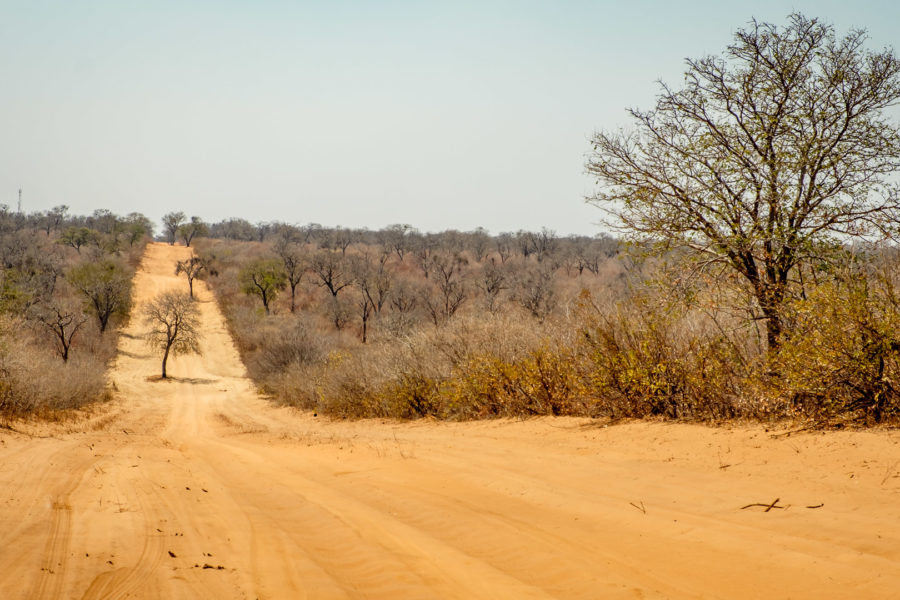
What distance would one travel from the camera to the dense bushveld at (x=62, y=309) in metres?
20.9

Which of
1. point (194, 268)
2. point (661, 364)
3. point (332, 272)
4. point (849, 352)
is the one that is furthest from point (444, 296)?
point (849, 352)

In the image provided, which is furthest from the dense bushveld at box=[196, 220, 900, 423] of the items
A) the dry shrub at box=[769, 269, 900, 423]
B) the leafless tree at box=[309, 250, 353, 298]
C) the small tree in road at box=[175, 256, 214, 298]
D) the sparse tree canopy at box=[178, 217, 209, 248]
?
the sparse tree canopy at box=[178, 217, 209, 248]

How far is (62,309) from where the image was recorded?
148ft

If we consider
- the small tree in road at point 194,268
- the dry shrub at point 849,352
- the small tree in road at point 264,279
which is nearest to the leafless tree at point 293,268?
the small tree in road at point 264,279

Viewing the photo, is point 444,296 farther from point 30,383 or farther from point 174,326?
point 30,383

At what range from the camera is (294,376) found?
32.2 meters

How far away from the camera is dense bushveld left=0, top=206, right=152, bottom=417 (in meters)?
20.9

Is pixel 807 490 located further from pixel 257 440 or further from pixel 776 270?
pixel 257 440

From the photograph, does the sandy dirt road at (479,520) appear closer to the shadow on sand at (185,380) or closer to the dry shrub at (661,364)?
the dry shrub at (661,364)

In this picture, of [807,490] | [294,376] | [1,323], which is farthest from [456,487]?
[294,376]

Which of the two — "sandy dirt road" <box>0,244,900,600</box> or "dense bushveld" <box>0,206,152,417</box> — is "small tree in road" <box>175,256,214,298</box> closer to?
"dense bushveld" <box>0,206,152,417</box>

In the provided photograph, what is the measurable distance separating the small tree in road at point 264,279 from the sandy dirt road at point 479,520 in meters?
61.1

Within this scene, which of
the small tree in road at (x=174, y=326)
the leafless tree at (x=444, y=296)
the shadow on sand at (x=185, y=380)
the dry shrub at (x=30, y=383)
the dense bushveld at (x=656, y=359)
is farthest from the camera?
the leafless tree at (x=444, y=296)

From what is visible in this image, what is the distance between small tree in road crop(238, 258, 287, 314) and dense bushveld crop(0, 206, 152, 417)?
Answer: 12.3 metres
